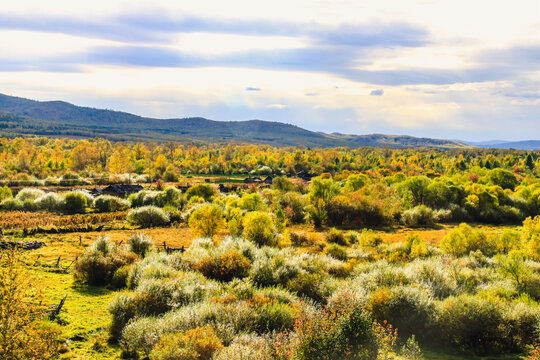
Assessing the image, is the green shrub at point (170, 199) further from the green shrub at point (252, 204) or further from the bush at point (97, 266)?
the bush at point (97, 266)

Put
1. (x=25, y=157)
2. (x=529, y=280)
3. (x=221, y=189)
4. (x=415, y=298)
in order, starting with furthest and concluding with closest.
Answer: (x=25, y=157) < (x=221, y=189) < (x=529, y=280) < (x=415, y=298)

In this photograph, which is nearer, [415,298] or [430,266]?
[415,298]

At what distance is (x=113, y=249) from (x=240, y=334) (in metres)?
12.2

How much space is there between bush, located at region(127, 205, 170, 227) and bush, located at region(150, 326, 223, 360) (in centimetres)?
3107

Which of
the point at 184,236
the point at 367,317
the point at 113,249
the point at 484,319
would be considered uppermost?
the point at 367,317

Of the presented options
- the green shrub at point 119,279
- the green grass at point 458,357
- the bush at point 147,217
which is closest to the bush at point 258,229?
the green shrub at point 119,279

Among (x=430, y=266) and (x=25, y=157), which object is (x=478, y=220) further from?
(x=25, y=157)

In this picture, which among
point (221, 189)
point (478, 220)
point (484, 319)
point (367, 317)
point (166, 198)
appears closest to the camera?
point (367, 317)

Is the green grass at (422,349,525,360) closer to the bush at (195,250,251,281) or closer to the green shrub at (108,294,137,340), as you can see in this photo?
the bush at (195,250,251,281)

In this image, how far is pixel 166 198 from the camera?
4828 cm

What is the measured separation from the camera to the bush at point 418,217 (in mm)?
41031

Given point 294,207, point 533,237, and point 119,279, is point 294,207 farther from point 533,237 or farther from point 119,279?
point 119,279

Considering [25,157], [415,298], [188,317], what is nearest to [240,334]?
[188,317]

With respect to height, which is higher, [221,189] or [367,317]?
[367,317]
